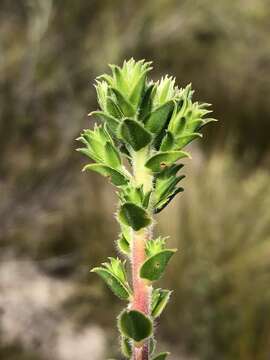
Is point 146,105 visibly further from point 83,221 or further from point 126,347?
point 83,221

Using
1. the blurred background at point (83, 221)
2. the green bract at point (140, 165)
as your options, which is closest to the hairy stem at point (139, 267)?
the green bract at point (140, 165)

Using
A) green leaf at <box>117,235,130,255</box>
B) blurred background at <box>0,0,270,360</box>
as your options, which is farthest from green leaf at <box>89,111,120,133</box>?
blurred background at <box>0,0,270,360</box>

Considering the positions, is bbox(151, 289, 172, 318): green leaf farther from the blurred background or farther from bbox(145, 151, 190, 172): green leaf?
the blurred background

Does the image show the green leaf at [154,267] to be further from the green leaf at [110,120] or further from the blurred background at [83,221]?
the blurred background at [83,221]

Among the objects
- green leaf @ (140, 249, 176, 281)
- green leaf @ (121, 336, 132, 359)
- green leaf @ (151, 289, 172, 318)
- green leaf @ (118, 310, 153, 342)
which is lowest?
green leaf @ (118, 310, 153, 342)

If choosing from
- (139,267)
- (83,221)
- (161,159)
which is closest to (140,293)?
(139,267)

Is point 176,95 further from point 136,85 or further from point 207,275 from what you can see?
point 207,275

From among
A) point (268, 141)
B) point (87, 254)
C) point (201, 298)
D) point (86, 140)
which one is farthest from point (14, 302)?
point (86, 140)
